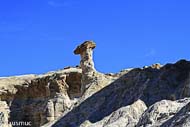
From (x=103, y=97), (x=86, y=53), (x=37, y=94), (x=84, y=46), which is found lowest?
(x=103, y=97)

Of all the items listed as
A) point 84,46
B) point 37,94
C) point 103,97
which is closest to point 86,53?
point 84,46

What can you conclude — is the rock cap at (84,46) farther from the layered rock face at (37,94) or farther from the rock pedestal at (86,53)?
the layered rock face at (37,94)

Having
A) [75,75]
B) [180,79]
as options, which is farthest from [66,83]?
[180,79]

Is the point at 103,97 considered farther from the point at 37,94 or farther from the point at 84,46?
the point at 37,94

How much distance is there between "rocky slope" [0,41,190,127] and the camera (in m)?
14.8

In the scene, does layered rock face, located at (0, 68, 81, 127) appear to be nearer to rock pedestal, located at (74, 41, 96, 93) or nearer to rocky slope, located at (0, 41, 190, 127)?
rocky slope, located at (0, 41, 190, 127)

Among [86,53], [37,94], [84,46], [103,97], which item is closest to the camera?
[103,97]

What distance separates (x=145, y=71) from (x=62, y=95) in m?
24.1

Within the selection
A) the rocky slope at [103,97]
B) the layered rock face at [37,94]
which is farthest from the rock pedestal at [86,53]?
the layered rock face at [37,94]

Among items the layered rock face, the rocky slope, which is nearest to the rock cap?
the rocky slope

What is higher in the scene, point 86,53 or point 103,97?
point 86,53

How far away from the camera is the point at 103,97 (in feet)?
101

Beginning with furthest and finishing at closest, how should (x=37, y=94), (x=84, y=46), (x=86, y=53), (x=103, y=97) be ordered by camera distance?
1. (x=37, y=94)
2. (x=84, y=46)
3. (x=86, y=53)
4. (x=103, y=97)

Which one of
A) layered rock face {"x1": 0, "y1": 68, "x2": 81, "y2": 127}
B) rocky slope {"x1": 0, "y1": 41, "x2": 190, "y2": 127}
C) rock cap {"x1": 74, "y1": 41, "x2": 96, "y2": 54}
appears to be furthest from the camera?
layered rock face {"x1": 0, "y1": 68, "x2": 81, "y2": 127}
